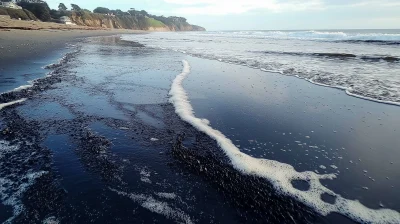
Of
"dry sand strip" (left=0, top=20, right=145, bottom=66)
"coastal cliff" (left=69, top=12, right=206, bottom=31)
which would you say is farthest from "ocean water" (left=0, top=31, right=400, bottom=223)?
"coastal cliff" (left=69, top=12, right=206, bottom=31)

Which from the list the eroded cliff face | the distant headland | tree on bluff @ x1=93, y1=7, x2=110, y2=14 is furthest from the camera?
tree on bluff @ x1=93, y1=7, x2=110, y2=14

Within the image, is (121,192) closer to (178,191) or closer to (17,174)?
(178,191)

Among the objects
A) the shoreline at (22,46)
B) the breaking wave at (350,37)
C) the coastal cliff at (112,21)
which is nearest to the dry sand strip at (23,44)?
the shoreline at (22,46)

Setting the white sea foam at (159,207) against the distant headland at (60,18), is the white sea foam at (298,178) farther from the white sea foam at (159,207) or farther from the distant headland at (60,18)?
the distant headland at (60,18)

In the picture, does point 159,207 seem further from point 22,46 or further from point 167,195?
point 22,46

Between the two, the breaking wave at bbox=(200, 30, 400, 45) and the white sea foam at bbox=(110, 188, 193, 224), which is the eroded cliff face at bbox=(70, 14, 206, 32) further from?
the white sea foam at bbox=(110, 188, 193, 224)

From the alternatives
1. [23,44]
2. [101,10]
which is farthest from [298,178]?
[101,10]
